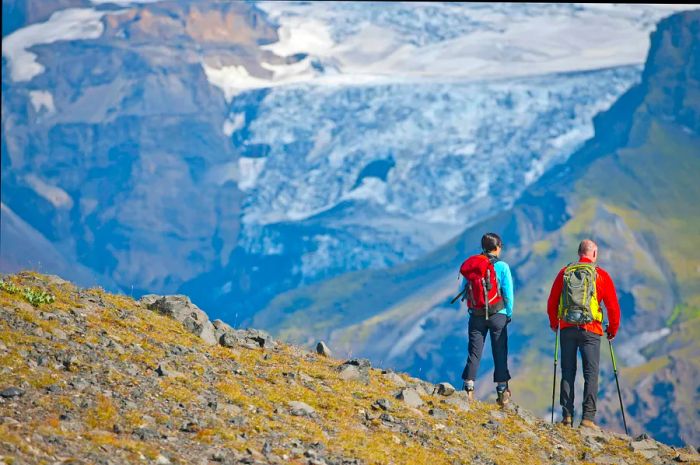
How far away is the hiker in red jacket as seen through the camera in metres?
29.6

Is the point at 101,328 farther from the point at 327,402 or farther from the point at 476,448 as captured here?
the point at 476,448

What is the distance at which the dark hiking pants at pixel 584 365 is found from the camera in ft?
98.7

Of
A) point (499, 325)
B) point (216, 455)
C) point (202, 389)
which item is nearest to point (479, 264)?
point (499, 325)

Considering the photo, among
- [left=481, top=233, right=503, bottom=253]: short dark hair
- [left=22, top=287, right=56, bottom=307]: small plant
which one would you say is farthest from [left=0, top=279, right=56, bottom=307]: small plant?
[left=481, top=233, right=503, bottom=253]: short dark hair

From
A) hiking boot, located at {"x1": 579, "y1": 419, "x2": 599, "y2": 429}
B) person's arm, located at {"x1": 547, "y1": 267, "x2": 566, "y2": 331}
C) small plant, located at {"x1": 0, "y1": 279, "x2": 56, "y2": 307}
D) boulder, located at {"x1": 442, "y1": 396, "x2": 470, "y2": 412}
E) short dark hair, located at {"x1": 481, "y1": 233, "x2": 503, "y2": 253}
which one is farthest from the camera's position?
short dark hair, located at {"x1": 481, "y1": 233, "x2": 503, "y2": 253}

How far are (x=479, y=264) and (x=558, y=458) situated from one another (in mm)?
5028

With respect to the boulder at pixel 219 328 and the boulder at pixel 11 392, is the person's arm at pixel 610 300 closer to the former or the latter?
the boulder at pixel 219 328

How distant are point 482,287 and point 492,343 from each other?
1.37 meters

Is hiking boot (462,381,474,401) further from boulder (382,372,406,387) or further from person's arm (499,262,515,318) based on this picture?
person's arm (499,262,515,318)

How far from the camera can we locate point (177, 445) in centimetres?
2239

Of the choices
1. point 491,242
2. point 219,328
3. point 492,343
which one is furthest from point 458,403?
point 219,328

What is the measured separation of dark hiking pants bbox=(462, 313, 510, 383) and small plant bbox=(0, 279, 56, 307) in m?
9.07

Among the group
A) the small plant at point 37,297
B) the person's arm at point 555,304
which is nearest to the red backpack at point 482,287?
the person's arm at point 555,304

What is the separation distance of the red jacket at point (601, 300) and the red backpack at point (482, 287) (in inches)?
44.8
